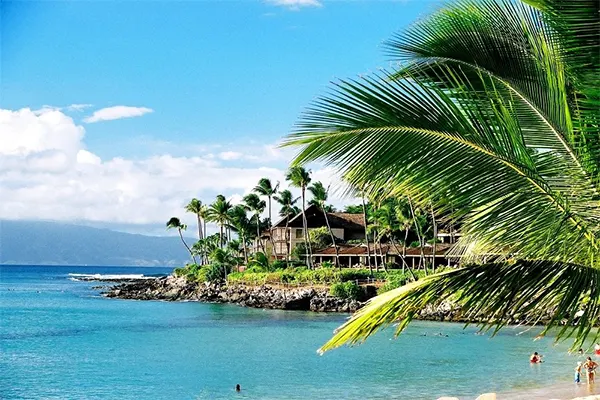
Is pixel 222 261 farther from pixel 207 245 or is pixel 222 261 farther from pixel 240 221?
pixel 207 245

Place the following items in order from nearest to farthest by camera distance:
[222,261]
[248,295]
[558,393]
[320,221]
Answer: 1. [558,393]
2. [248,295]
3. [320,221]
4. [222,261]

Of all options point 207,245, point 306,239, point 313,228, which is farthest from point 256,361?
point 207,245

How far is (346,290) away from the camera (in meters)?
48.2

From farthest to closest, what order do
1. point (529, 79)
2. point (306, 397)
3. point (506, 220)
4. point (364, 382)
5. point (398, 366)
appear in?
point (398, 366)
point (364, 382)
point (306, 397)
point (529, 79)
point (506, 220)

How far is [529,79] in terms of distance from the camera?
5.88 m

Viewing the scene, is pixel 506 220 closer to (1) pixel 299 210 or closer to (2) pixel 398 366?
(2) pixel 398 366

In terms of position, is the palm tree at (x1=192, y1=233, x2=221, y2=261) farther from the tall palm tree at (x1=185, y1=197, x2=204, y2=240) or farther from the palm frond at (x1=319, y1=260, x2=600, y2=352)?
the palm frond at (x1=319, y1=260, x2=600, y2=352)

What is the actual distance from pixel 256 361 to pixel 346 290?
64.8ft

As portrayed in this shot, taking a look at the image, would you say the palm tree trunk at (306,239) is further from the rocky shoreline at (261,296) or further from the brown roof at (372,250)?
the rocky shoreline at (261,296)

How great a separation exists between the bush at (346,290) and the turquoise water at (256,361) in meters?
3.39

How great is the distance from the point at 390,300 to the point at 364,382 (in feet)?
66.5

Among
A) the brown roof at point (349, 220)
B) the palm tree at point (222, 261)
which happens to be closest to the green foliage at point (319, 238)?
the brown roof at point (349, 220)

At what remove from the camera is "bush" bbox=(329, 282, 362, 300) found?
47875mm

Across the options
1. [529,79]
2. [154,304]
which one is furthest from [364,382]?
[154,304]
